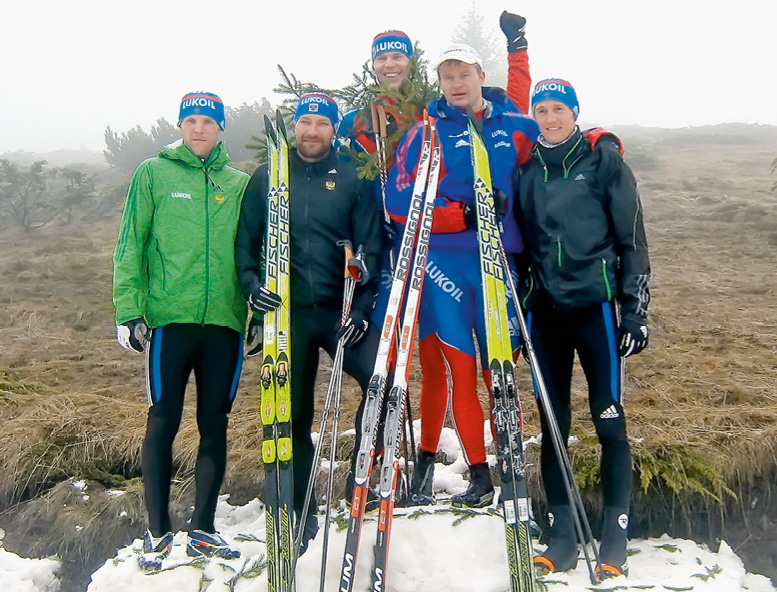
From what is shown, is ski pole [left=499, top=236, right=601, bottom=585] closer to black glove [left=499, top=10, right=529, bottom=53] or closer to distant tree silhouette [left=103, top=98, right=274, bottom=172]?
black glove [left=499, top=10, right=529, bottom=53]

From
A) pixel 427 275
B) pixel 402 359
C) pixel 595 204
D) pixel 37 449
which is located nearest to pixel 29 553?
pixel 37 449

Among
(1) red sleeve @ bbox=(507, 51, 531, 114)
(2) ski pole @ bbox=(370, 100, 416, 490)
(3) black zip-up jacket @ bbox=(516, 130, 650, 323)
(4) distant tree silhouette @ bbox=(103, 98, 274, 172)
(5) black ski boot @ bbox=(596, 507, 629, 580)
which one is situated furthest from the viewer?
(4) distant tree silhouette @ bbox=(103, 98, 274, 172)

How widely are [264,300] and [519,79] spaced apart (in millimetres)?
2434

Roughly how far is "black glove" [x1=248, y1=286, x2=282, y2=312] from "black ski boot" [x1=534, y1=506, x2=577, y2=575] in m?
2.02

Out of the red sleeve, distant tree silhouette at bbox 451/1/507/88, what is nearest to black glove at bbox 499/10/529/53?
the red sleeve

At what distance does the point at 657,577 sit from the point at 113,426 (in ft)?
15.6

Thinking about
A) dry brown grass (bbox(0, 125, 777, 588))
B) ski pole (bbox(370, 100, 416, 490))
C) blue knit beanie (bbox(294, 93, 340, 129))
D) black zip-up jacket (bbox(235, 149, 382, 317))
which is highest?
blue knit beanie (bbox(294, 93, 340, 129))

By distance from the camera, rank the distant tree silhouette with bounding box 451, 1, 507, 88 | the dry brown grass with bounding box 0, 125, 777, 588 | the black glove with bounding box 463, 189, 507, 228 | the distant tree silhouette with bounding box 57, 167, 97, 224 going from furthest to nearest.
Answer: the distant tree silhouette with bounding box 451, 1, 507, 88, the distant tree silhouette with bounding box 57, 167, 97, 224, the dry brown grass with bounding box 0, 125, 777, 588, the black glove with bounding box 463, 189, 507, 228

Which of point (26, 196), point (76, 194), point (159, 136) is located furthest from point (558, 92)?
point (159, 136)

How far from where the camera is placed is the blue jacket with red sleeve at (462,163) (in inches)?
140

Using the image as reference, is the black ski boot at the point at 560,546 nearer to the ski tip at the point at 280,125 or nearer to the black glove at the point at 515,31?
the ski tip at the point at 280,125

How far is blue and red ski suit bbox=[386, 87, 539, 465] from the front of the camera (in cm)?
353

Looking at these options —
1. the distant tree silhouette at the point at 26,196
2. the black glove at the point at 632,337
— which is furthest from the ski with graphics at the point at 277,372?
the distant tree silhouette at the point at 26,196

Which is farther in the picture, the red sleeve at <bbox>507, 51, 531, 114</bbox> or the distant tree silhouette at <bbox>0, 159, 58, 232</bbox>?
the distant tree silhouette at <bbox>0, 159, 58, 232</bbox>
